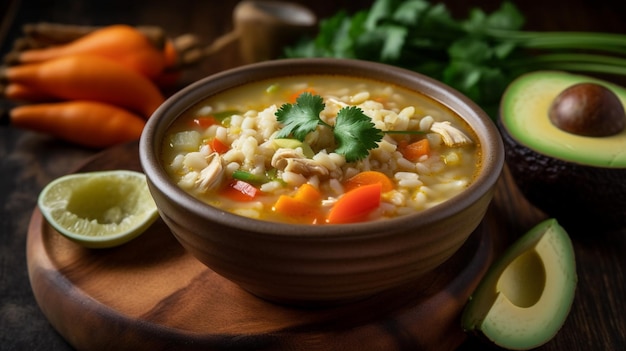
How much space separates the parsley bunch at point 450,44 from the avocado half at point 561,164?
0.60 m

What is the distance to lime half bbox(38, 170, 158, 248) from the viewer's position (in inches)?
117

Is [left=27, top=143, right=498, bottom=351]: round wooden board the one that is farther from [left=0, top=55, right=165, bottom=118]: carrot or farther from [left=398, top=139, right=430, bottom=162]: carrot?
[left=0, top=55, right=165, bottom=118]: carrot

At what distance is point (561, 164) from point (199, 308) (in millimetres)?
1705

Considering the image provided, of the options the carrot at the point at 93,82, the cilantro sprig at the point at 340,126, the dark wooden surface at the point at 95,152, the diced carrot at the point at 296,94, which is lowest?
the dark wooden surface at the point at 95,152

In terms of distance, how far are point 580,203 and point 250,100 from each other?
157cm

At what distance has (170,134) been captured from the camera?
9.50 ft

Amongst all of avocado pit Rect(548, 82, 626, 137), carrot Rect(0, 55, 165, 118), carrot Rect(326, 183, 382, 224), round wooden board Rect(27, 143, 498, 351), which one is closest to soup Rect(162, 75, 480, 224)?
carrot Rect(326, 183, 382, 224)

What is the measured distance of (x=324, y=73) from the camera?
331 centimetres

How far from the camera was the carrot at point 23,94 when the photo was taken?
4.56 meters

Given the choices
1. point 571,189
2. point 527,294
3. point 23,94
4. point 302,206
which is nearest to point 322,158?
point 302,206

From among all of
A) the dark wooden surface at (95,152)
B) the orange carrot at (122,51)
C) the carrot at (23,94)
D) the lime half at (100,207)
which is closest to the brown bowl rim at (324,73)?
the lime half at (100,207)

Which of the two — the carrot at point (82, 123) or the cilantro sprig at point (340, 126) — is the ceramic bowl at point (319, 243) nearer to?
the cilantro sprig at point (340, 126)

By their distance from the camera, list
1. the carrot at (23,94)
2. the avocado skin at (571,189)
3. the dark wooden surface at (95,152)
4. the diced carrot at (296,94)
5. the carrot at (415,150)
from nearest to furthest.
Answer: the carrot at (415,150), the dark wooden surface at (95,152), the diced carrot at (296,94), the avocado skin at (571,189), the carrot at (23,94)

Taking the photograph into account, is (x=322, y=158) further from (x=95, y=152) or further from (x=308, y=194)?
(x=95, y=152)
